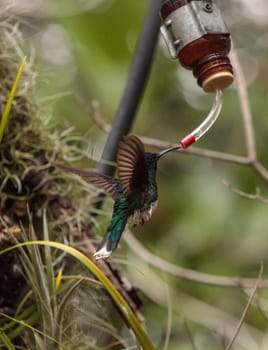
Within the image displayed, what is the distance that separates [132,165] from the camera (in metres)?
0.74

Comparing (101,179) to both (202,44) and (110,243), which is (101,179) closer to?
(110,243)

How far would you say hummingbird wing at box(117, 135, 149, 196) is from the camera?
0.72 meters

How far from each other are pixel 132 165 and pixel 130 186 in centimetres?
4

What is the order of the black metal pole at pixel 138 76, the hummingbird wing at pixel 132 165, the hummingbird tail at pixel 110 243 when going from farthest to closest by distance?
the black metal pole at pixel 138 76, the hummingbird tail at pixel 110 243, the hummingbird wing at pixel 132 165

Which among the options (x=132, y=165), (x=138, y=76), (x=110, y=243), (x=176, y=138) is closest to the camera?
(x=132, y=165)

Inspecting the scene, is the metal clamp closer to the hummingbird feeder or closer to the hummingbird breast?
the hummingbird feeder

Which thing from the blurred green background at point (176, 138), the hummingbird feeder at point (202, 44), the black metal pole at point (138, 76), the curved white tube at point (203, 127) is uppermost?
the hummingbird feeder at point (202, 44)

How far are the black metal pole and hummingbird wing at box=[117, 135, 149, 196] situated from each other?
0.90 feet

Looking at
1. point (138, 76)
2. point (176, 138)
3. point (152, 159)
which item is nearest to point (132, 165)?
point (152, 159)

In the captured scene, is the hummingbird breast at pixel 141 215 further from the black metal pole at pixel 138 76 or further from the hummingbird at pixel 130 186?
the black metal pole at pixel 138 76

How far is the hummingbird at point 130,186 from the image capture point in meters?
0.73

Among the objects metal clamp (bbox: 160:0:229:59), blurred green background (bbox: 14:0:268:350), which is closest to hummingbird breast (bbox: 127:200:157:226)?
metal clamp (bbox: 160:0:229:59)

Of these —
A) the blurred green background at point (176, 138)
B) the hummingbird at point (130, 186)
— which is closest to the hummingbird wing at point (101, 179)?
the hummingbird at point (130, 186)

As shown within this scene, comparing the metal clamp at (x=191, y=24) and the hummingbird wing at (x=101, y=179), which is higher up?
the metal clamp at (x=191, y=24)
